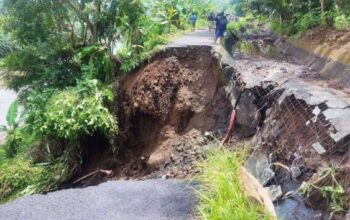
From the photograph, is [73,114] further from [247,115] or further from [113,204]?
[247,115]

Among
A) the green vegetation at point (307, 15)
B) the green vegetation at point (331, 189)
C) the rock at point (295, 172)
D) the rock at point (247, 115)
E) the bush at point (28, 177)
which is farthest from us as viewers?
the green vegetation at point (307, 15)

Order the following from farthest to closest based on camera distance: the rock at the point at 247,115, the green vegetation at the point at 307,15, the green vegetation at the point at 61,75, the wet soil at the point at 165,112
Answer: the green vegetation at the point at 307,15, the green vegetation at the point at 61,75, the wet soil at the point at 165,112, the rock at the point at 247,115

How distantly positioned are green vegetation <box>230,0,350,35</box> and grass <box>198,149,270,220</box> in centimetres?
671

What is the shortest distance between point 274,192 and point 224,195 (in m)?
0.77

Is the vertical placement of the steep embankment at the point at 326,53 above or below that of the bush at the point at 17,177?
above

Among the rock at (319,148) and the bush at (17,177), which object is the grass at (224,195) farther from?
the bush at (17,177)

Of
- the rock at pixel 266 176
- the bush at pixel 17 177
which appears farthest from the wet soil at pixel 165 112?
the rock at pixel 266 176

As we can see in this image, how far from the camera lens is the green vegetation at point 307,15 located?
10.0 metres

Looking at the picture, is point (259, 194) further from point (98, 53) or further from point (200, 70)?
point (98, 53)

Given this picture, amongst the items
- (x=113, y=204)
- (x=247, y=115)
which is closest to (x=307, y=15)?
(x=247, y=115)

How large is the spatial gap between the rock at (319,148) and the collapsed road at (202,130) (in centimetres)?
1

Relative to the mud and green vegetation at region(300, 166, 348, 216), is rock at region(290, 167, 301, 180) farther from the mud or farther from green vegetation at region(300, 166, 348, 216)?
green vegetation at region(300, 166, 348, 216)

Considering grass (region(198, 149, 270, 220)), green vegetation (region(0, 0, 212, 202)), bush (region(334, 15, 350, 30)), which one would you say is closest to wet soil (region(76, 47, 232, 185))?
green vegetation (region(0, 0, 212, 202))

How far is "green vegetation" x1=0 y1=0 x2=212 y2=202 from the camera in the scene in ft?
26.2
